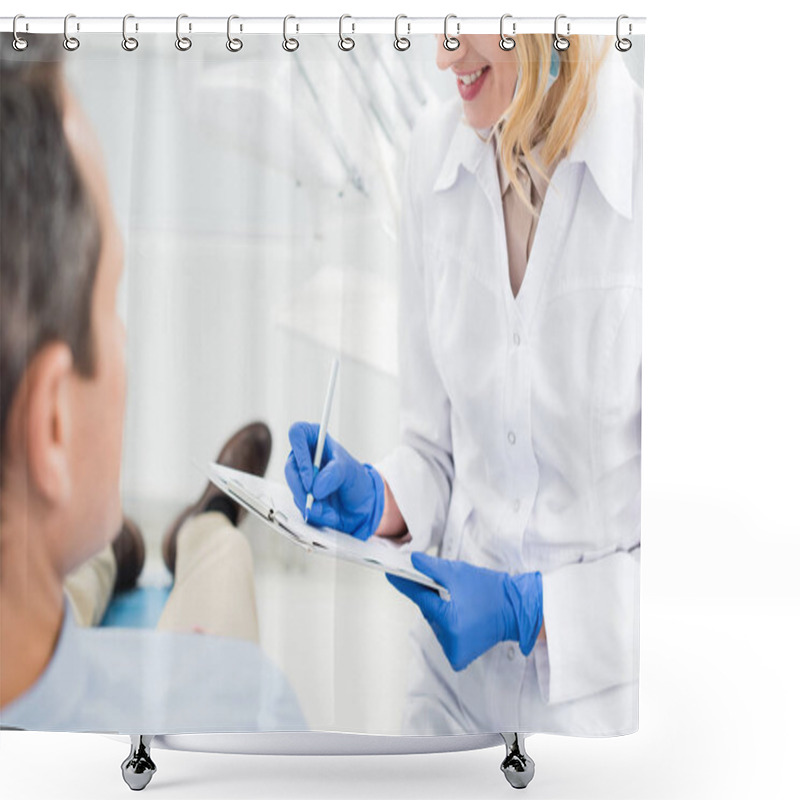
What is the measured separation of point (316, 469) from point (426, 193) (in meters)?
0.55

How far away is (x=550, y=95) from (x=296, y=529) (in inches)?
36.3

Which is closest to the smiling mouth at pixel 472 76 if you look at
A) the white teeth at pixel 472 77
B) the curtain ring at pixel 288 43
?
the white teeth at pixel 472 77

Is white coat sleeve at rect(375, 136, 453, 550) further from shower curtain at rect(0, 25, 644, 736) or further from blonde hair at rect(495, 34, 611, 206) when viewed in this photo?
blonde hair at rect(495, 34, 611, 206)

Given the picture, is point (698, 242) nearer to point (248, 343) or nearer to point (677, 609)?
point (677, 609)

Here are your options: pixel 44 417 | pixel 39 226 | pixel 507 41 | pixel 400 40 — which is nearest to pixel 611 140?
pixel 507 41

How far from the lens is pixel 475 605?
2.02 m

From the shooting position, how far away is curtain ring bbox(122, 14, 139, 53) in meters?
1.98

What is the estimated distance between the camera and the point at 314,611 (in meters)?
2.05

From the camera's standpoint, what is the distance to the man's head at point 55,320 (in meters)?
1.98

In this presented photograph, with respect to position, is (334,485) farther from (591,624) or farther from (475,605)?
(591,624)

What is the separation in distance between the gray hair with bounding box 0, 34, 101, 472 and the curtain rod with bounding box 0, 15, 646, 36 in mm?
34

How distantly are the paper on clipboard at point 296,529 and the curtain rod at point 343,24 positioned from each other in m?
0.82

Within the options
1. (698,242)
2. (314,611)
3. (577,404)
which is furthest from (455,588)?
(698,242)

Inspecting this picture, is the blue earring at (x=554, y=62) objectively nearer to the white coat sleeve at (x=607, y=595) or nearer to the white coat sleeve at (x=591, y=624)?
the white coat sleeve at (x=607, y=595)
